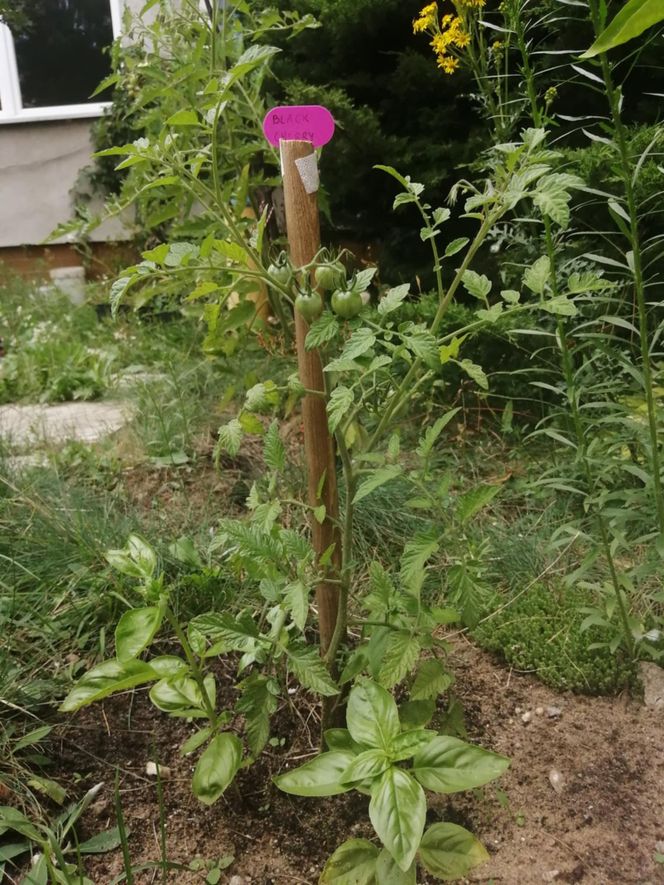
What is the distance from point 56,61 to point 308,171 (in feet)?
20.2

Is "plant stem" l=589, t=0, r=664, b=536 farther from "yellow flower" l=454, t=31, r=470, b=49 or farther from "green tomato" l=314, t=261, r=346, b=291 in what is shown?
"yellow flower" l=454, t=31, r=470, b=49

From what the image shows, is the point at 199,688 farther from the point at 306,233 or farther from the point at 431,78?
the point at 431,78

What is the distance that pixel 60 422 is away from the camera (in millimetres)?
3072

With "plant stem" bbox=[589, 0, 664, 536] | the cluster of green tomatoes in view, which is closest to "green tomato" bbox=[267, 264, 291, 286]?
the cluster of green tomatoes

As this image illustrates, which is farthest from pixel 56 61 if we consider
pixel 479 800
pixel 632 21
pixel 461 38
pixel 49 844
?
pixel 632 21

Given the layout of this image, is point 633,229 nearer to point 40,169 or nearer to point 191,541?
point 191,541

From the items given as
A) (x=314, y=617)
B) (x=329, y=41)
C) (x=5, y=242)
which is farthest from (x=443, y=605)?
(x=5, y=242)

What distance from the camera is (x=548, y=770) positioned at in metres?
1.33

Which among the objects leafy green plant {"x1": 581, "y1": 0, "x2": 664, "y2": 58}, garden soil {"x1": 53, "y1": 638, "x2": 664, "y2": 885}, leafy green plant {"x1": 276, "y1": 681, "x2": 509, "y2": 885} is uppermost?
leafy green plant {"x1": 581, "y1": 0, "x2": 664, "y2": 58}

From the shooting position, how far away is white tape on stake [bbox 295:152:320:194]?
46.9 inches

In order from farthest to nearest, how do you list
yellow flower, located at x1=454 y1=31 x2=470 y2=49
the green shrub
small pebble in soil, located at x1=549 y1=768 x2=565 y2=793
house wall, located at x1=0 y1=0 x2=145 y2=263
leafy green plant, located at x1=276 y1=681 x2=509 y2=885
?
house wall, located at x1=0 y1=0 x2=145 y2=263
yellow flower, located at x1=454 y1=31 x2=470 y2=49
the green shrub
small pebble in soil, located at x1=549 y1=768 x2=565 y2=793
leafy green plant, located at x1=276 y1=681 x2=509 y2=885

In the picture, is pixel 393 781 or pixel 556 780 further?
pixel 556 780

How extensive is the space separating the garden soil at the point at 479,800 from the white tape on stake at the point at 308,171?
1.04 metres

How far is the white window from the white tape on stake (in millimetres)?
5496
